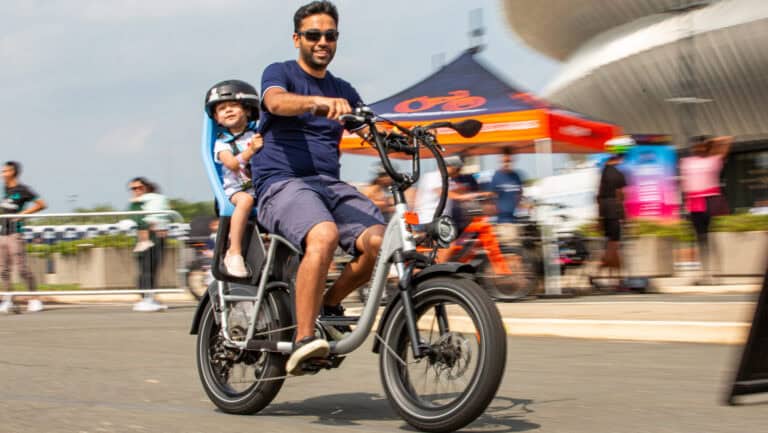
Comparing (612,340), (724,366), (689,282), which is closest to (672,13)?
(689,282)

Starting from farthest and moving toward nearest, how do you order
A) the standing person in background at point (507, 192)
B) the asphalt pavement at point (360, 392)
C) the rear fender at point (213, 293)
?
the standing person in background at point (507, 192) < the rear fender at point (213, 293) < the asphalt pavement at point (360, 392)

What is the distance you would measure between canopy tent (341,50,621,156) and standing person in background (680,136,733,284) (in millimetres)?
1762

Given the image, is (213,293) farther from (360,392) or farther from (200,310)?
(360,392)

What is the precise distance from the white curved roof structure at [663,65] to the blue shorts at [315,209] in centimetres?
2087

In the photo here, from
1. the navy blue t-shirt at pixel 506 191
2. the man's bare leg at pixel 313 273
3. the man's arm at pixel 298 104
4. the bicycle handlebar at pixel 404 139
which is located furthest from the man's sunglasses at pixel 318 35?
the navy blue t-shirt at pixel 506 191

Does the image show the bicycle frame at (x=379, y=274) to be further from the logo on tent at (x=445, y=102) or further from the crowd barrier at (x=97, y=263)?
the crowd barrier at (x=97, y=263)

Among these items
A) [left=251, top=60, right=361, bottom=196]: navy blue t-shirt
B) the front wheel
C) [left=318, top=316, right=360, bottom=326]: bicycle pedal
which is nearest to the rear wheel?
[left=318, top=316, right=360, bottom=326]: bicycle pedal

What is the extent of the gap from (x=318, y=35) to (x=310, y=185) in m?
0.69

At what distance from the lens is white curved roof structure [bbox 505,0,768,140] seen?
2538 centimetres

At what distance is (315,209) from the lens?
4.89 meters

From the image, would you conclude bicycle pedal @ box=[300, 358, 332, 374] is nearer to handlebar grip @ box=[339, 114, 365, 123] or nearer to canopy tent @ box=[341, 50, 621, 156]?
handlebar grip @ box=[339, 114, 365, 123]

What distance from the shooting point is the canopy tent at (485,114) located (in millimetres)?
14086

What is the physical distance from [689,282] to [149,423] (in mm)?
11060

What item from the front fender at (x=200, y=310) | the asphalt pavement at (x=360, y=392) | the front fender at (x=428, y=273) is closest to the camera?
the front fender at (x=428, y=273)
